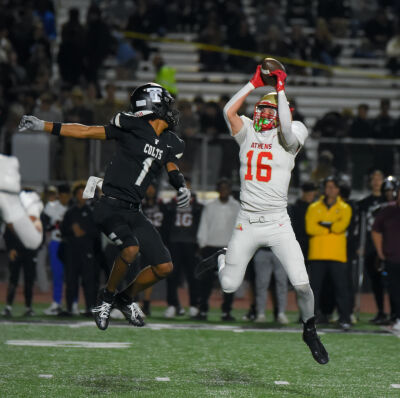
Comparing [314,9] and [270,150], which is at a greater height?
[314,9]

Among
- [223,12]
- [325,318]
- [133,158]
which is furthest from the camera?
[223,12]

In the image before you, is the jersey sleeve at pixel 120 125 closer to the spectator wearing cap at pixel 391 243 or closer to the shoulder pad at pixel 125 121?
the shoulder pad at pixel 125 121

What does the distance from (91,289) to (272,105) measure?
18.2 ft

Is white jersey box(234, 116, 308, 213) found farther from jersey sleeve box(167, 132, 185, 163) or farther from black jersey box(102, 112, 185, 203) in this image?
black jersey box(102, 112, 185, 203)

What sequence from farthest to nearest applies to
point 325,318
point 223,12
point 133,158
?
1. point 223,12
2. point 325,318
3. point 133,158

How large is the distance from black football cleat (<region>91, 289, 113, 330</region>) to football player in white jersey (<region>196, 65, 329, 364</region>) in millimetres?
951

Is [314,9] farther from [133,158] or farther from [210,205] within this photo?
[133,158]

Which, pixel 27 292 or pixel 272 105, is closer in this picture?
pixel 272 105

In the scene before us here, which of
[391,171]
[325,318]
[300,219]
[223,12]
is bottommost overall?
[325,318]

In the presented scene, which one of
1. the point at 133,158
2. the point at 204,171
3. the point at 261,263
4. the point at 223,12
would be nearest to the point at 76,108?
the point at 204,171

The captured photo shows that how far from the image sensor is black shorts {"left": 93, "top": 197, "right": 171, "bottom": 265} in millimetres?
7660

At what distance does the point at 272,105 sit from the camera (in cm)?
793

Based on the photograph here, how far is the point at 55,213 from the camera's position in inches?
541

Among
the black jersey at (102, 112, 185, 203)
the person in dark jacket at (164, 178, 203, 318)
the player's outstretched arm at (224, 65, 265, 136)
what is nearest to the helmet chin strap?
the player's outstretched arm at (224, 65, 265, 136)
